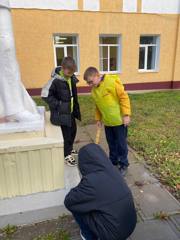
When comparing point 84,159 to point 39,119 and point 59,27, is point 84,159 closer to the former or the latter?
point 39,119

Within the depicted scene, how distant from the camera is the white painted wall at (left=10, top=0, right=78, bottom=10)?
8.53m

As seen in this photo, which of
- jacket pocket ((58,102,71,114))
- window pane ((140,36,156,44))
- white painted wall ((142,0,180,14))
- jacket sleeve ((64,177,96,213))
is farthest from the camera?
window pane ((140,36,156,44))

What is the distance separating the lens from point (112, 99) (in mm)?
2861

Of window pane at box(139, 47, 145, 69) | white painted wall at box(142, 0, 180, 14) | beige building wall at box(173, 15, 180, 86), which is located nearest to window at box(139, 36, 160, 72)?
window pane at box(139, 47, 145, 69)

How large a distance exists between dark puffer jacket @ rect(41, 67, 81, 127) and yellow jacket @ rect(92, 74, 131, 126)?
39 cm

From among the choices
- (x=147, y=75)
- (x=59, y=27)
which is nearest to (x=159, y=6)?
(x=147, y=75)

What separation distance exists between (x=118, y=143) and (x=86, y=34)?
24.7 ft

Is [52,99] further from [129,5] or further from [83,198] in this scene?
[129,5]

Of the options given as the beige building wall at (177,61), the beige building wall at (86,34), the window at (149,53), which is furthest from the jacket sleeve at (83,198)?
the beige building wall at (177,61)

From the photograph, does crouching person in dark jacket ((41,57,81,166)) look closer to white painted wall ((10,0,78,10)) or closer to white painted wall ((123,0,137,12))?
white painted wall ((10,0,78,10))

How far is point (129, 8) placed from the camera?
9781 millimetres

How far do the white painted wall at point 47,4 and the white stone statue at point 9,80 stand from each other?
6.99 meters

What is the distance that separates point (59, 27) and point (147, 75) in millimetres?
4568

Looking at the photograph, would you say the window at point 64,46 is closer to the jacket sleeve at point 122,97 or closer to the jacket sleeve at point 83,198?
the jacket sleeve at point 122,97
